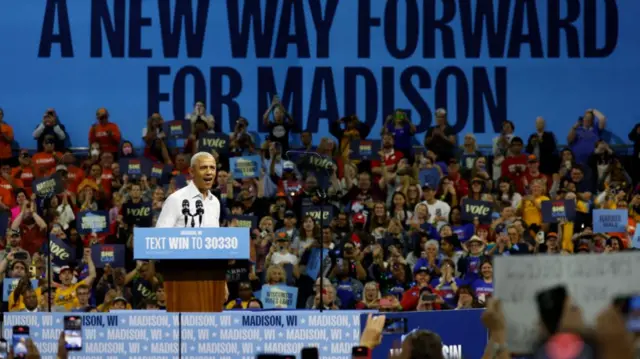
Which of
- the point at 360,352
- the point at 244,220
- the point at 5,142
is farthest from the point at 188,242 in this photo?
the point at 5,142

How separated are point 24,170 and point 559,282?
14.3 m

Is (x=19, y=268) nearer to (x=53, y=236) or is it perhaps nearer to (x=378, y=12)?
(x=53, y=236)

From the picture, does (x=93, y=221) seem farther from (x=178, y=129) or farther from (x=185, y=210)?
(x=185, y=210)

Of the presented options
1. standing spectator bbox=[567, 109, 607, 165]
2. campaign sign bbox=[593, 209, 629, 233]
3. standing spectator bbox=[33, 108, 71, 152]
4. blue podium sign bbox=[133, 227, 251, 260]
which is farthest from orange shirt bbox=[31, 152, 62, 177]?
blue podium sign bbox=[133, 227, 251, 260]

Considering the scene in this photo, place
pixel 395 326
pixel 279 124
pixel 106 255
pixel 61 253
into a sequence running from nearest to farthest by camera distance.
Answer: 1. pixel 395 326
2. pixel 106 255
3. pixel 61 253
4. pixel 279 124

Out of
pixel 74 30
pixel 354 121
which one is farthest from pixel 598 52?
pixel 74 30

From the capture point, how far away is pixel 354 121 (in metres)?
17.3

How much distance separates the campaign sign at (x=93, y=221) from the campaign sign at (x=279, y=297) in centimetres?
396

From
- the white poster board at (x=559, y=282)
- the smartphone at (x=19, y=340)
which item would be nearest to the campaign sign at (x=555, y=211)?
the smartphone at (x=19, y=340)

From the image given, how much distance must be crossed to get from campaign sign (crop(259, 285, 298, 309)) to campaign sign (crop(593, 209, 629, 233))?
3.81 m

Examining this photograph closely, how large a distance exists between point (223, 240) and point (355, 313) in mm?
920

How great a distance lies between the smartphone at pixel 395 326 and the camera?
27.1ft

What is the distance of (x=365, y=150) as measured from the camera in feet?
54.7

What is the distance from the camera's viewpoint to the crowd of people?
1253 centimetres
